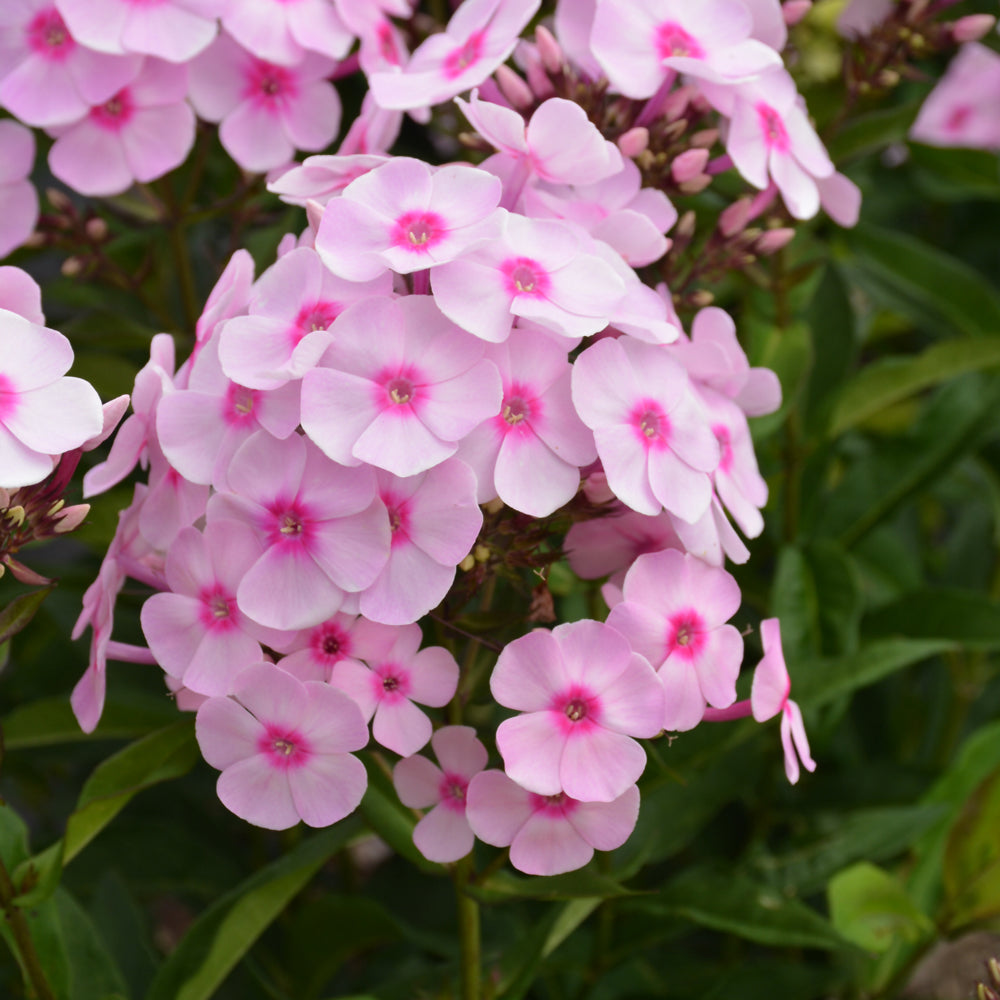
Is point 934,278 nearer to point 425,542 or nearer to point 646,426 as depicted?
point 646,426

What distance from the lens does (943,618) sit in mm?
1227

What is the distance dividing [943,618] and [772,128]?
0.57 metres

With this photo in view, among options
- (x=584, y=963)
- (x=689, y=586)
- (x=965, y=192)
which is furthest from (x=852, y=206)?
(x=584, y=963)

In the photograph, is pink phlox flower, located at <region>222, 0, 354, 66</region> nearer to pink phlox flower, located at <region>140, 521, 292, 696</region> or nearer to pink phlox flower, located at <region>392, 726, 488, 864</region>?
pink phlox flower, located at <region>140, 521, 292, 696</region>

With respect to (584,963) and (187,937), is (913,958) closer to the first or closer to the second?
(584,963)

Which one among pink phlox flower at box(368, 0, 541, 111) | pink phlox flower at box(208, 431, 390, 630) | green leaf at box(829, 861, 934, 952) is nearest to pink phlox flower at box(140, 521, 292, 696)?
pink phlox flower at box(208, 431, 390, 630)

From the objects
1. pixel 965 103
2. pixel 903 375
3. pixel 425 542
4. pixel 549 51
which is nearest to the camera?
pixel 425 542

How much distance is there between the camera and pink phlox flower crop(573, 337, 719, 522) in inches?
28.0

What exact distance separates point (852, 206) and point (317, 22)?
49cm

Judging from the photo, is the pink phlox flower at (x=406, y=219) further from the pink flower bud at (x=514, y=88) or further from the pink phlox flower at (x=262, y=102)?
the pink phlox flower at (x=262, y=102)

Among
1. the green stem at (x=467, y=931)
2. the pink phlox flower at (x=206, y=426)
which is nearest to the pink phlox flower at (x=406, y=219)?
the pink phlox flower at (x=206, y=426)

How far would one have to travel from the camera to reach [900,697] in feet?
5.11

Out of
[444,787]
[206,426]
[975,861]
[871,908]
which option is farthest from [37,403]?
[975,861]

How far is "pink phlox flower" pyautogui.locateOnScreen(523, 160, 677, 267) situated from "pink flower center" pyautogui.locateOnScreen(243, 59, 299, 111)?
1.12ft
